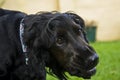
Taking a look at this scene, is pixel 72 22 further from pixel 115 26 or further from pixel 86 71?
pixel 115 26

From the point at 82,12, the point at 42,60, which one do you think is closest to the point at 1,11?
the point at 42,60

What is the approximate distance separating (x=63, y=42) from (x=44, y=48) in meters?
0.18

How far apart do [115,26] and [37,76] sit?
9839 mm

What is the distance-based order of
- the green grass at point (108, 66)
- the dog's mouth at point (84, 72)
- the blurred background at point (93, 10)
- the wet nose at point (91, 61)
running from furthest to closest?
the blurred background at point (93, 10)
the green grass at point (108, 66)
the dog's mouth at point (84, 72)
the wet nose at point (91, 61)

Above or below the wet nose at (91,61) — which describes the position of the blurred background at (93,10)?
below

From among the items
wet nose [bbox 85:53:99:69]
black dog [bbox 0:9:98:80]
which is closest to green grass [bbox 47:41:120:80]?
black dog [bbox 0:9:98:80]

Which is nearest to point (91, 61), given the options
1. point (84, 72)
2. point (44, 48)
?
point (84, 72)

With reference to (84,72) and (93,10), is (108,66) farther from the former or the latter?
(93,10)

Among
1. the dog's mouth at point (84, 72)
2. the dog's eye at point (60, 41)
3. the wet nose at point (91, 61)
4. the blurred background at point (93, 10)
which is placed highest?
the dog's eye at point (60, 41)

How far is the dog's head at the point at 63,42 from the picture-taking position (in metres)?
4.00

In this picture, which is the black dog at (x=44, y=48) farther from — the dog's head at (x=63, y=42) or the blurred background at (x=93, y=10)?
the blurred background at (x=93, y=10)

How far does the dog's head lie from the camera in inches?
157

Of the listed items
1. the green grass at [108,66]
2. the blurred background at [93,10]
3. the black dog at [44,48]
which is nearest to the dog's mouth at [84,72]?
the black dog at [44,48]

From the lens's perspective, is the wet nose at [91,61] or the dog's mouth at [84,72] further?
the dog's mouth at [84,72]
